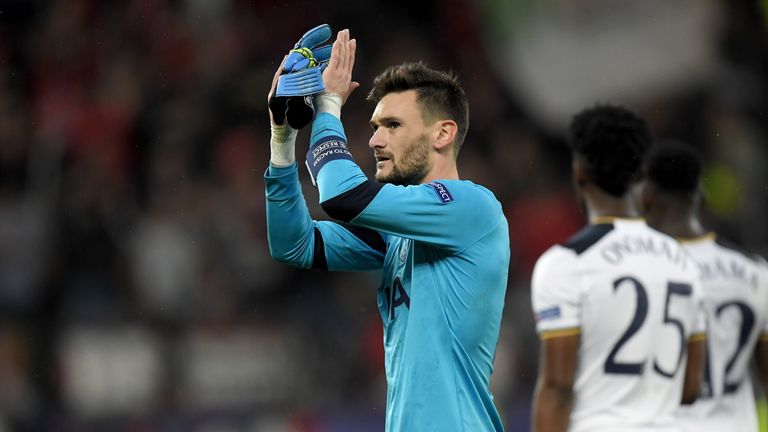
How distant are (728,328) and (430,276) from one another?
1.74 meters

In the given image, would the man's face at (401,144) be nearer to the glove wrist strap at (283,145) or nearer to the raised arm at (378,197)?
the raised arm at (378,197)

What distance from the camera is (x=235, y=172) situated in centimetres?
992

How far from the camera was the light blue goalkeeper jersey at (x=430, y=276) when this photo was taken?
12.5 feet

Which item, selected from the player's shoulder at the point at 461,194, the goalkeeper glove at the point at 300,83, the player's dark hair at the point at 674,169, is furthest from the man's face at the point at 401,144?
the player's dark hair at the point at 674,169

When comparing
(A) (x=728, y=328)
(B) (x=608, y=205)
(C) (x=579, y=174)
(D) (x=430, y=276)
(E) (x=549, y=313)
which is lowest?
(A) (x=728, y=328)

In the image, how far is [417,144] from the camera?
162 inches

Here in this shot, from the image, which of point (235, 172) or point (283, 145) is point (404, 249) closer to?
point (283, 145)

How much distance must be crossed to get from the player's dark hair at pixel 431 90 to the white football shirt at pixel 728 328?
57.9 inches

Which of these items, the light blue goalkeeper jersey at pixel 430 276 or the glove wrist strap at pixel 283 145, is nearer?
the light blue goalkeeper jersey at pixel 430 276

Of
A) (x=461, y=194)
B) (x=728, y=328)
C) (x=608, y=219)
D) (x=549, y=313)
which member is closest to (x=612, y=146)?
(x=608, y=219)

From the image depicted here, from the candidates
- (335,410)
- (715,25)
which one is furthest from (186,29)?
(715,25)

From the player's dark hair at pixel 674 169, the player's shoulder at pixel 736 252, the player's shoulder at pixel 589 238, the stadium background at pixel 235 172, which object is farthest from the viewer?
the stadium background at pixel 235 172

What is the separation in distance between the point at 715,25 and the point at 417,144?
8399 millimetres

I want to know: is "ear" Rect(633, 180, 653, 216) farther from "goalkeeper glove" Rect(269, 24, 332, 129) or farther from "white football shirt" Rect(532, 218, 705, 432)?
"goalkeeper glove" Rect(269, 24, 332, 129)
